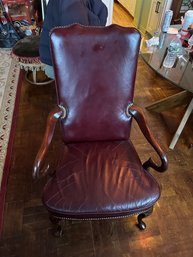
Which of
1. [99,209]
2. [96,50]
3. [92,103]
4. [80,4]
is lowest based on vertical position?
[99,209]

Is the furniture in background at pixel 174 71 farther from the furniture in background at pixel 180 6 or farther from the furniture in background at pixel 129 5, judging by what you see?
the furniture in background at pixel 129 5

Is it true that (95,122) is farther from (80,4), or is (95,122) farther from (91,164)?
(80,4)

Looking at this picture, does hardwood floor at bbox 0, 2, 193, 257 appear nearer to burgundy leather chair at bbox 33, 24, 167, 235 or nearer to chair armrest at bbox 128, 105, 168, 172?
burgundy leather chair at bbox 33, 24, 167, 235

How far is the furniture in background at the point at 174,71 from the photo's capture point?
4.53 ft

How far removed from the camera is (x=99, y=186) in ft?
3.22

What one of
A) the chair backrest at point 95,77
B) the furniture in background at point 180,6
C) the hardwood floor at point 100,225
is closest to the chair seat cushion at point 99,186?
the chair backrest at point 95,77

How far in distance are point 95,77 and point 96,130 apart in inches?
11.7

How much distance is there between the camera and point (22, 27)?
299 centimetres

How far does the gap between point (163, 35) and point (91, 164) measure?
140 cm

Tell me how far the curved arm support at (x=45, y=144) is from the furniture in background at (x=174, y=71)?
0.80m

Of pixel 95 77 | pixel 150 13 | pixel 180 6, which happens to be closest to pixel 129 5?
pixel 150 13

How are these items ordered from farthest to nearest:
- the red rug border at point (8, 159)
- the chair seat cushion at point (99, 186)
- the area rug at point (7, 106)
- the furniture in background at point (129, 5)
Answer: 1. the furniture in background at point (129, 5)
2. the area rug at point (7, 106)
3. the red rug border at point (8, 159)
4. the chair seat cushion at point (99, 186)

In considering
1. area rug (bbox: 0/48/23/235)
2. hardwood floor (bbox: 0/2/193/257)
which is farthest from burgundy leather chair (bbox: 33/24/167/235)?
area rug (bbox: 0/48/23/235)

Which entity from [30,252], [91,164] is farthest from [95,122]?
[30,252]
